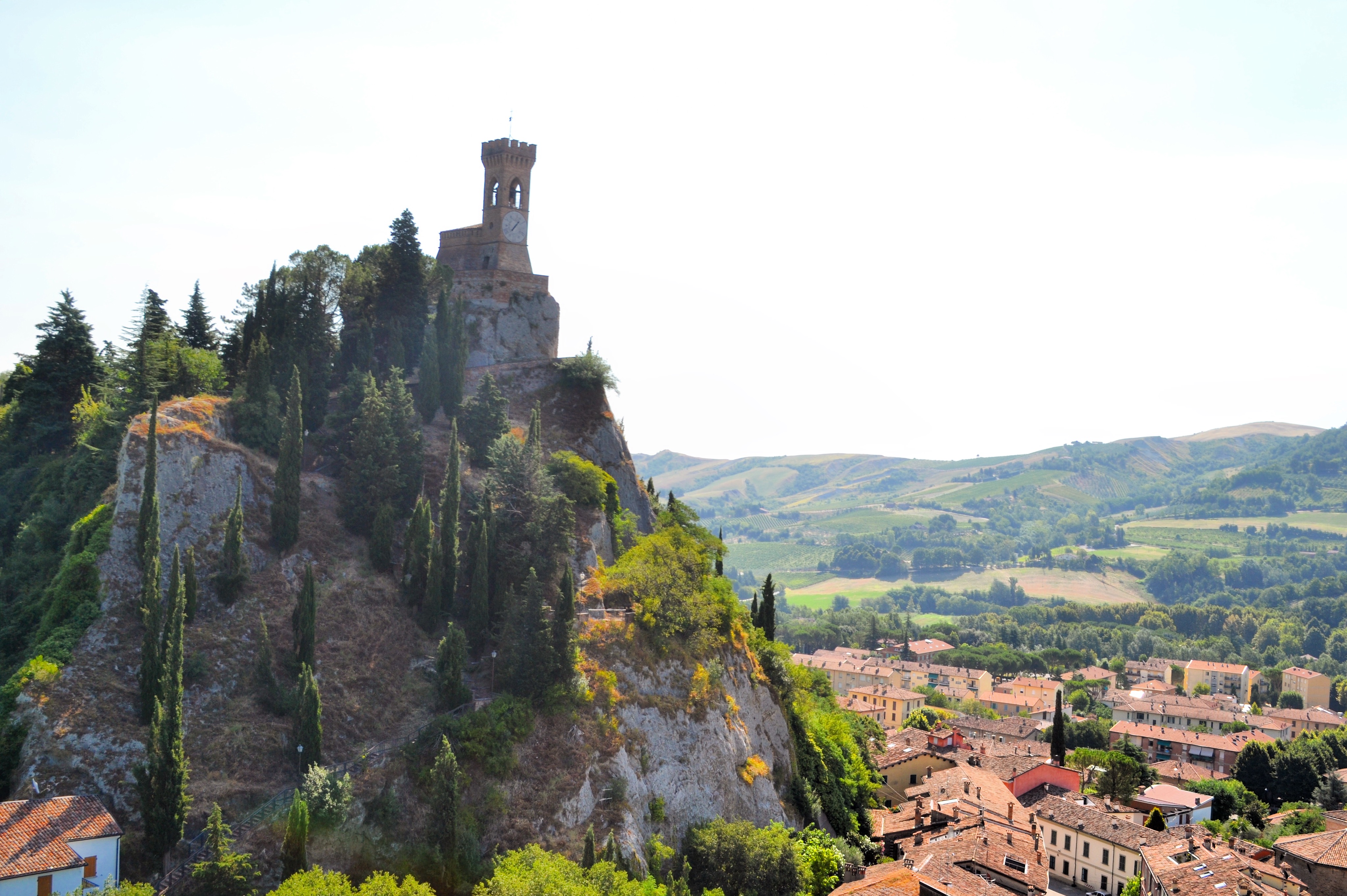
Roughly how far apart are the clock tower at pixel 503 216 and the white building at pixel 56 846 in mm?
48022

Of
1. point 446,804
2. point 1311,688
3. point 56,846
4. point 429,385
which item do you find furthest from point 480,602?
point 1311,688

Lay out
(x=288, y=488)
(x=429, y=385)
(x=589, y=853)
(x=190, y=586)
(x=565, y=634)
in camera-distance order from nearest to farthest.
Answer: (x=589, y=853)
(x=190, y=586)
(x=565, y=634)
(x=288, y=488)
(x=429, y=385)

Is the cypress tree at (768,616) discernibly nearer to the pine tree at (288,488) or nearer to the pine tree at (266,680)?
the pine tree at (288,488)

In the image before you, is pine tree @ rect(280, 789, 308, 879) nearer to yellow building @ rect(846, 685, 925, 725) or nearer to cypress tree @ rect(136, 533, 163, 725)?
cypress tree @ rect(136, 533, 163, 725)

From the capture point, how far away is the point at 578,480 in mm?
59250

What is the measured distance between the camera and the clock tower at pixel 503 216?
74.6 metres

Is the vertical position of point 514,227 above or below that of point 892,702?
above

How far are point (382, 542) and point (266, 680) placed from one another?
33.9 feet

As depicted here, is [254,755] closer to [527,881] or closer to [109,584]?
[109,584]

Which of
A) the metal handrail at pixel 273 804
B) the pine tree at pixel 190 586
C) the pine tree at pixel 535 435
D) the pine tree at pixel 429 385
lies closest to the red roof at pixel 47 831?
the metal handrail at pixel 273 804

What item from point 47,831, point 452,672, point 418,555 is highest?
point 418,555

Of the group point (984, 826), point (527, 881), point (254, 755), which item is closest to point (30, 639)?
point (254, 755)

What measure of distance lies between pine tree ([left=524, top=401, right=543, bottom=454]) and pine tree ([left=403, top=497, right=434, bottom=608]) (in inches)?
324

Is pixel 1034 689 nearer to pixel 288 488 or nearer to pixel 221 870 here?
pixel 288 488
